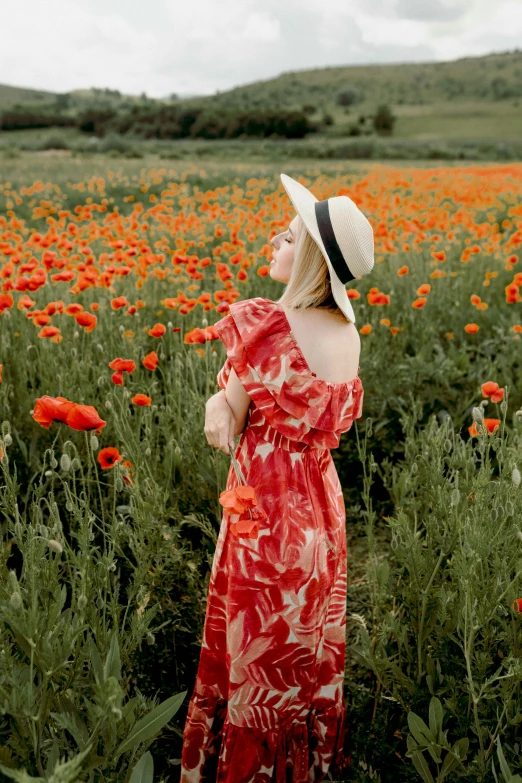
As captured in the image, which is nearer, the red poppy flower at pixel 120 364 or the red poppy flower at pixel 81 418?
the red poppy flower at pixel 81 418

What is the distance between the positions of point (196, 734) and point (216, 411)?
967mm

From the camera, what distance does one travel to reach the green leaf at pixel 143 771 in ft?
4.52

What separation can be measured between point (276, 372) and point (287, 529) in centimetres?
41

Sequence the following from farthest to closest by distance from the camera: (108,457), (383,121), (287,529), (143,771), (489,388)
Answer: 1. (383,121)
2. (489,388)
3. (108,457)
4. (287,529)
5. (143,771)

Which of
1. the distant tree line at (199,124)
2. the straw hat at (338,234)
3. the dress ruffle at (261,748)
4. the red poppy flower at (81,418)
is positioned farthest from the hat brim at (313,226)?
the distant tree line at (199,124)

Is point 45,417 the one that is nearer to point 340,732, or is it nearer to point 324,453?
point 324,453

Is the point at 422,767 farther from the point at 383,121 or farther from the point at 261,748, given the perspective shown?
the point at 383,121

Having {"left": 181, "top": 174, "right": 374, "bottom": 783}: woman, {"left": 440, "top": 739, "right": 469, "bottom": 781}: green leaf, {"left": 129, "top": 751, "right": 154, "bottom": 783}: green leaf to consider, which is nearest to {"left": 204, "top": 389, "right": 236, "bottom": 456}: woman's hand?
{"left": 181, "top": 174, "right": 374, "bottom": 783}: woman

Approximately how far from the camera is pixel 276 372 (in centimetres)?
171

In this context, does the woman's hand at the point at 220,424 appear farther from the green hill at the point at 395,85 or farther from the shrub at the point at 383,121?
the green hill at the point at 395,85

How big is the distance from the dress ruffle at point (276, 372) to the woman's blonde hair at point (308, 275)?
0.21ft

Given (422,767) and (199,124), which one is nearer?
(422,767)

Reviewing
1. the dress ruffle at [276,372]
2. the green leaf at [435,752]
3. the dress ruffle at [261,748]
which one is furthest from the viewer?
the dress ruffle at [261,748]

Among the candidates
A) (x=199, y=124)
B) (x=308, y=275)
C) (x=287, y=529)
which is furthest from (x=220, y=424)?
(x=199, y=124)
